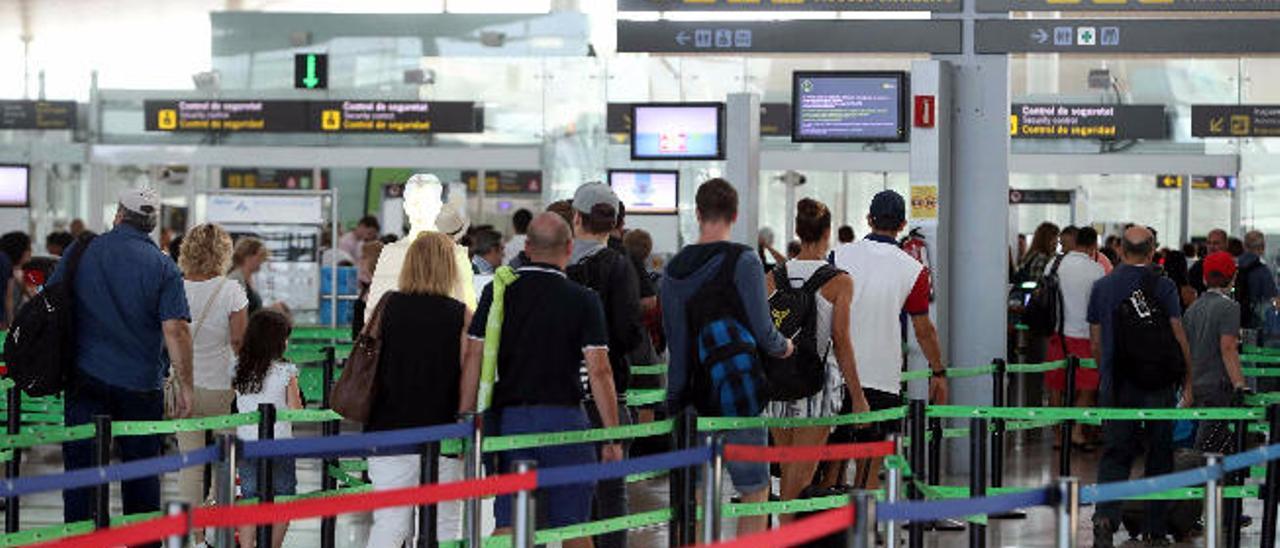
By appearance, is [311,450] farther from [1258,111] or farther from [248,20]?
[248,20]

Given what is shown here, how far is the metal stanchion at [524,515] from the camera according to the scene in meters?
6.31

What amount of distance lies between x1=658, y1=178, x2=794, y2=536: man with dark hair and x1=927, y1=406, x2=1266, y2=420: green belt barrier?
3.10 feet

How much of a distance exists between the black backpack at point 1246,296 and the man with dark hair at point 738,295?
10598 millimetres

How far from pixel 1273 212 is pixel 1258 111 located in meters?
1.29

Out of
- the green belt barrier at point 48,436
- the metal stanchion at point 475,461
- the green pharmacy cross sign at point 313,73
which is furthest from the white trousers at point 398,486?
the green pharmacy cross sign at point 313,73

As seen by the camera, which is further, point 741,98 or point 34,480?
point 741,98

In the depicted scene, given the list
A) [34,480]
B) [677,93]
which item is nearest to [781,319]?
[34,480]

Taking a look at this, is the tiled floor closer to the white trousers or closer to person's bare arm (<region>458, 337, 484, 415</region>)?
the white trousers

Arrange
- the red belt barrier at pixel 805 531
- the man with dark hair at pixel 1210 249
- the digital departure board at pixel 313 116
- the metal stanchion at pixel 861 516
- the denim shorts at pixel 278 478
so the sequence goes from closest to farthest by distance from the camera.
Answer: the metal stanchion at pixel 861 516
the red belt barrier at pixel 805 531
the denim shorts at pixel 278 478
the man with dark hair at pixel 1210 249
the digital departure board at pixel 313 116

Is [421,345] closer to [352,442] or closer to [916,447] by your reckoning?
[352,442]

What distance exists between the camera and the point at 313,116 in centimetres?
3103

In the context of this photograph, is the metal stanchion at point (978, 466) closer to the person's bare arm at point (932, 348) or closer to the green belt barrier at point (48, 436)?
the person's bare arm at point (932, 348)

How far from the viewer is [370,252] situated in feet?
47.9

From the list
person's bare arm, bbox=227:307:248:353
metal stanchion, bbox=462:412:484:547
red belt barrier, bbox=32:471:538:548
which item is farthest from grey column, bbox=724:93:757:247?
red belt barrier, bbox=32:471:538:548
